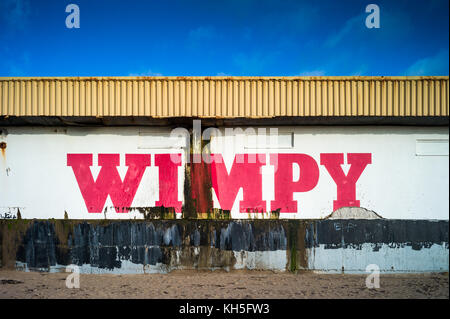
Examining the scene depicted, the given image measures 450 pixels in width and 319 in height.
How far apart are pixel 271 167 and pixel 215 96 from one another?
2017mm

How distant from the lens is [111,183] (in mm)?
6625

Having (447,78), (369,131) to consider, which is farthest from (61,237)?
(447,78)

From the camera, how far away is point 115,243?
6.49 m

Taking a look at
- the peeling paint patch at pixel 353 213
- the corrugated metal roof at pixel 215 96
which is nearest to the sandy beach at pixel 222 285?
the peeling paint patch at pixel 353 213

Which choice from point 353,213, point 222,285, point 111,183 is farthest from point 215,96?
point 353,213

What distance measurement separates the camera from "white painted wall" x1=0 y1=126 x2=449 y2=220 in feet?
21.4

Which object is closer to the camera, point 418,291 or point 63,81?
point 418,291

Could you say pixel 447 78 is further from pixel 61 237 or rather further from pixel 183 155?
pixel 61 237

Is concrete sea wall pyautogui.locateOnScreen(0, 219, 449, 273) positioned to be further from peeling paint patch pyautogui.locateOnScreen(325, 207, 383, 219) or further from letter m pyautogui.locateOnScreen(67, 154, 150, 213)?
letter m pyautogui.locateOnScreen(67, 154, 150, 213)

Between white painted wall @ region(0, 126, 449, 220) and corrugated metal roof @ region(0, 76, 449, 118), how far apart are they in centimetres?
55

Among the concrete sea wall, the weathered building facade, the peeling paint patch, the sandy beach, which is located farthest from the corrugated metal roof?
the sandy beach

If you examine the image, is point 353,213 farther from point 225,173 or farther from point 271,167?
point 225,173
